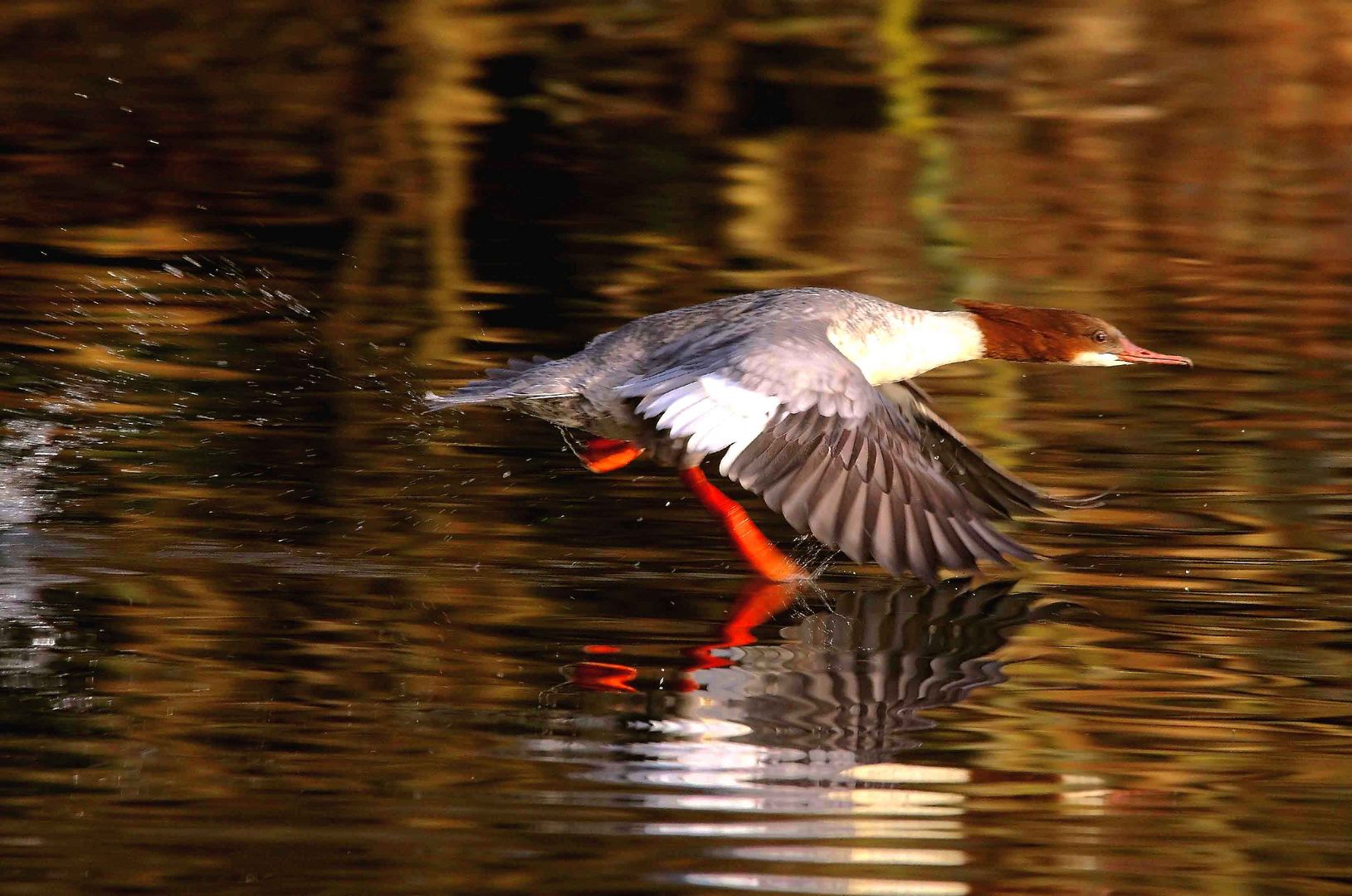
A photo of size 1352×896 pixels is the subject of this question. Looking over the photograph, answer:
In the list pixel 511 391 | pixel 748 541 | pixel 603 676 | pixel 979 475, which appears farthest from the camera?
pixel 979 475

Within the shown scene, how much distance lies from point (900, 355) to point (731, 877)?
3.32m

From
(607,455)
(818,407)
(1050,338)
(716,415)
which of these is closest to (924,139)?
(1050,338)

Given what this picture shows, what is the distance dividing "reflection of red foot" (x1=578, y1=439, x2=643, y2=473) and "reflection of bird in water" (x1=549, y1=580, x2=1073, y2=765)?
2.69ft

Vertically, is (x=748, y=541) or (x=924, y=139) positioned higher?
(x=748, y=541)

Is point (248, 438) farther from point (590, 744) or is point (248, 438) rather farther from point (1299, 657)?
point (1299, 657)

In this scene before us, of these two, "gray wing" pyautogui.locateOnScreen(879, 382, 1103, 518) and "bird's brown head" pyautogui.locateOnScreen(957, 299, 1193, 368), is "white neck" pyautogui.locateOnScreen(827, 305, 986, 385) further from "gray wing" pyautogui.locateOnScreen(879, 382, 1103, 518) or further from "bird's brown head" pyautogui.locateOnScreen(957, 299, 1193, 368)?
"gray wing" pyautogui.locateOnScreen(879, 382, 1103, 518)

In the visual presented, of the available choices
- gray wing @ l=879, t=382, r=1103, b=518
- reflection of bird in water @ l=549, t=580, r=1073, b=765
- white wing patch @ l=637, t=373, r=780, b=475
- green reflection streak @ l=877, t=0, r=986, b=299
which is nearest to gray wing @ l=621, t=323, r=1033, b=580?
white wing patch @ l=637, t=373, r=780, b=475

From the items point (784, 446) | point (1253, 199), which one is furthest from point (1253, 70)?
point (784, 446)

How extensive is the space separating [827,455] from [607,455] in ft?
3.61

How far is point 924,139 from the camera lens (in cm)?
1495

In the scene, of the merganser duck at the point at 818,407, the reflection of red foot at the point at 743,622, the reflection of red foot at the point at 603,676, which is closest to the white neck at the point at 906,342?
the merganser duck at the point at 818,407

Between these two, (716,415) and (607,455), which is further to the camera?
(607,455)

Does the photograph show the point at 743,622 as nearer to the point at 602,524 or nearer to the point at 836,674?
the point at 836,674

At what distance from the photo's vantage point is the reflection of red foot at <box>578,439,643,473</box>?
21.7 ft
